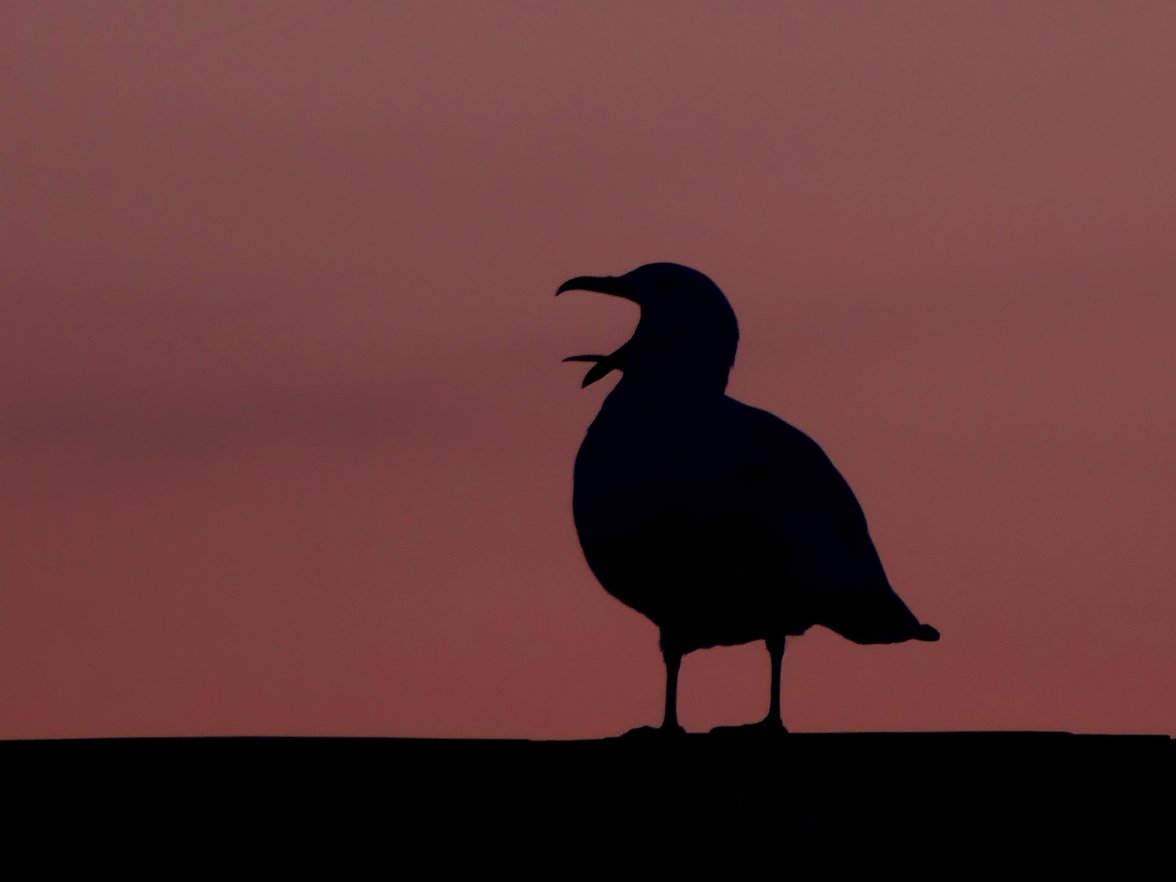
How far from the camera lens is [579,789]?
25.8 ft

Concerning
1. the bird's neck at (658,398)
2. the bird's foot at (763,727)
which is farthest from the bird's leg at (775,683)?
the bird's neck at (658,398)

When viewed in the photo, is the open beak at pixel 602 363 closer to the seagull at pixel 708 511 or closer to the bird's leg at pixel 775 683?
the seagull at pixel 708 511

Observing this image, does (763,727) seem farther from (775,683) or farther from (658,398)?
(658,398)

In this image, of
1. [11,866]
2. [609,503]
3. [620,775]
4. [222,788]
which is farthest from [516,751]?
[609,503]

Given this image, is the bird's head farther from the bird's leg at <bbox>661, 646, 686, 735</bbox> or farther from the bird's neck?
the bird's leg at <bbox>661, 646, 686, 735</bbox>

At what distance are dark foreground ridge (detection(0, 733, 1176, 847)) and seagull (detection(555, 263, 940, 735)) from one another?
10.3 ft

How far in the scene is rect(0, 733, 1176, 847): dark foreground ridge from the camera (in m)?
7.50

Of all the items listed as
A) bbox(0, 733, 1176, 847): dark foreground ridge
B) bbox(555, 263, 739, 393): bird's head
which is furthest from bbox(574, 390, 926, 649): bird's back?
bbox(0, 733, 1176, 847): dark foreground ridge

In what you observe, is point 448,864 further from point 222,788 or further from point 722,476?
point 722,476

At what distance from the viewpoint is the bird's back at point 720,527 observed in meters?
12.0

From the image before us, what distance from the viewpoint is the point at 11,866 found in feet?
22.9

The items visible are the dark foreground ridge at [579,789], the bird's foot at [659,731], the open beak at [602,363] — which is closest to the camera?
the dark foreground ridge at [579,789]

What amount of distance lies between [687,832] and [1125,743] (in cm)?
211

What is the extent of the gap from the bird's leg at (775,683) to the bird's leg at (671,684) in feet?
1.51
